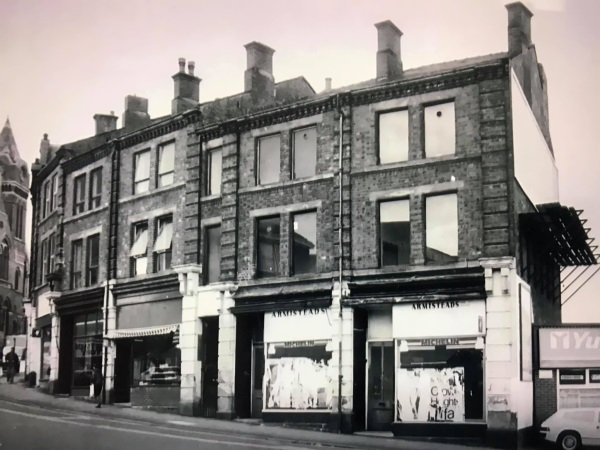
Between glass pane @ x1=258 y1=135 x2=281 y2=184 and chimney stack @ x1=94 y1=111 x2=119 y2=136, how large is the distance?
9.99 metres

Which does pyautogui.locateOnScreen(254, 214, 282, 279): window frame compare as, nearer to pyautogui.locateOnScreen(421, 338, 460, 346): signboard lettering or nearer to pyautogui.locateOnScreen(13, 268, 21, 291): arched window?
pyautogui.locateOnScreen(421, 338, 460, 346): signboard lettering

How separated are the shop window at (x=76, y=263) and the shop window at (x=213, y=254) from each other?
6447mm

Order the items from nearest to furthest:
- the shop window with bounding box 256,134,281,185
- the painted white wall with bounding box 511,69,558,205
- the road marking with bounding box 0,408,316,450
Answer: the road marking with bounding box 0,408,316,450 → the painted white wall with bounding box 511,69,558,205 → the shop window with bounding box 256,134,281,185

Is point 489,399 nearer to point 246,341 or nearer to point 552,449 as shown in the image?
point 552,449

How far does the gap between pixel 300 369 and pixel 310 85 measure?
11.1 m

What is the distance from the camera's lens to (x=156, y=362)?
25.2 metres

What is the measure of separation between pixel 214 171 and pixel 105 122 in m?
8.73

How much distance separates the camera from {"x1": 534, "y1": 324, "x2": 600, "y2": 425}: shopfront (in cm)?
1680

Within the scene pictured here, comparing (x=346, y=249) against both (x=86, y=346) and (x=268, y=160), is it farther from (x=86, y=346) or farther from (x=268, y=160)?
(x=86, y=346)

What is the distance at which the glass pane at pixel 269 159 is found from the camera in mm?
23203

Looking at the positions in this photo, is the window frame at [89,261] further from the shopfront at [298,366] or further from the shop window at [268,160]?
the shopfront at [298,366]

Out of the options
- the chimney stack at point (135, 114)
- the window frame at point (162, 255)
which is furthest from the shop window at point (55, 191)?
the window frame at point (162, 255)

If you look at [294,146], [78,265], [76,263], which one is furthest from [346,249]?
[76,263]

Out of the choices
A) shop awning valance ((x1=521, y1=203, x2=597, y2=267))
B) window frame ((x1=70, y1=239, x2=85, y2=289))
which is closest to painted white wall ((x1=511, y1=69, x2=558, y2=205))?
shop awning valance ((x1=521, y1=203, x2=597, y2=267))
